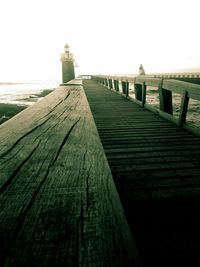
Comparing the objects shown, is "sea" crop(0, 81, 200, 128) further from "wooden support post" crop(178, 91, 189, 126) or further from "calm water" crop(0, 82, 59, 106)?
"wooden support post" crop(178, 91, 189, 126)

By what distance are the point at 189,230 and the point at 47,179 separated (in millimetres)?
1189

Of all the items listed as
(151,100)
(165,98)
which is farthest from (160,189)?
(151,100)

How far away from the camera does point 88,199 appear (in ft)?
3.22

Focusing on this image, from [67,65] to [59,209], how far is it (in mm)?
31634

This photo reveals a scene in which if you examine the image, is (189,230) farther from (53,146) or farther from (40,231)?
(40,231)

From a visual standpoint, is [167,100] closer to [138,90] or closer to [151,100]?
[138,90]

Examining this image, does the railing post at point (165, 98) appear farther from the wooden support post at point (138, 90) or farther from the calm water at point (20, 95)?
the calm water at point (20, 95)

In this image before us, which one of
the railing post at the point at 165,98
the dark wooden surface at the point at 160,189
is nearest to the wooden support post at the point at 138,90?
the railing post at the point at 165,98

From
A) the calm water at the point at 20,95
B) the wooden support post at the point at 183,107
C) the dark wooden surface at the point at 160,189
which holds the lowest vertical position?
the calm water at the point at 20,95

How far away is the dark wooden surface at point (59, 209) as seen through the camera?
695 mm

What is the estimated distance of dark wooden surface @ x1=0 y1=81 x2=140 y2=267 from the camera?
69 cm

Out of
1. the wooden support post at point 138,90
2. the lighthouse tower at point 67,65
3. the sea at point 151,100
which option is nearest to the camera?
the wooden support post at point 138,90

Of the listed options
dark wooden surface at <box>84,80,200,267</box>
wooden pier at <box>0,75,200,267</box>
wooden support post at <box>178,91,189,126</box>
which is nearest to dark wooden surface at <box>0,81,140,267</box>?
wooden pier at <box>0,75,200,267</box>

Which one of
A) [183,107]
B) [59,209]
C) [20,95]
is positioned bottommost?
[20,95]
